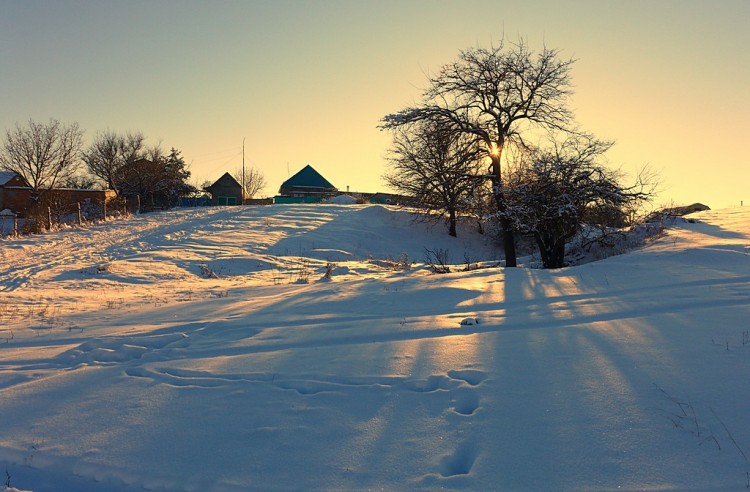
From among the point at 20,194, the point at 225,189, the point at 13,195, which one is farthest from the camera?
the point at 225,189

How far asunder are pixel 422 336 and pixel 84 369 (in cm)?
352

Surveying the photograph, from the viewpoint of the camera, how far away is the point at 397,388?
4.36 metres

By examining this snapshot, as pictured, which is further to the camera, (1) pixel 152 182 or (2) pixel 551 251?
(1) pixel 152 182

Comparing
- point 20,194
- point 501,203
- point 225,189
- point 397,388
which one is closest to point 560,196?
point 501,203

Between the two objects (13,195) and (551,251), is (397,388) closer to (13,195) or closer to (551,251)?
(551,251)

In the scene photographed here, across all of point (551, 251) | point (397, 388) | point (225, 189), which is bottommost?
point (397, 388)

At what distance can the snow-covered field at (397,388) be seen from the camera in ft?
10.6

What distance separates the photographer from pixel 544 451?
3.31 meters

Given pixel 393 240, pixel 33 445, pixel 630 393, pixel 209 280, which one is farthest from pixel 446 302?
pixel 393 240

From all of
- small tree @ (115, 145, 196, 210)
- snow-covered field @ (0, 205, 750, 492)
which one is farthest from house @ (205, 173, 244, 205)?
snow-covered field @ (0, 205, 750, 492)

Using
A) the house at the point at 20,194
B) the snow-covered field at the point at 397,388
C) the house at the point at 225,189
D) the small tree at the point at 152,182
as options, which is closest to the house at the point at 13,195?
the house at the point at 20,194

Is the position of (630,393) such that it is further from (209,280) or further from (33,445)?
(209,280)

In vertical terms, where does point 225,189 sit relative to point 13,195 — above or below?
above

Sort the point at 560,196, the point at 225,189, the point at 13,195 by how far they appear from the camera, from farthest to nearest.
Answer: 1. the point at 225,189
2. the point at 13,195
3. the point at 560,196
